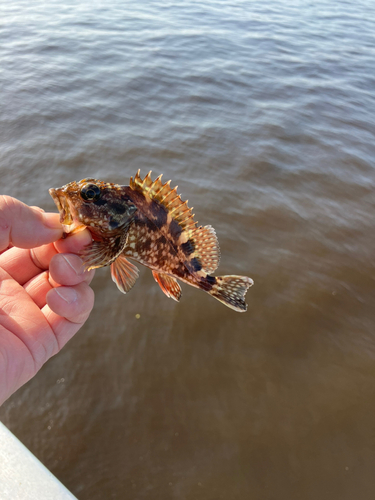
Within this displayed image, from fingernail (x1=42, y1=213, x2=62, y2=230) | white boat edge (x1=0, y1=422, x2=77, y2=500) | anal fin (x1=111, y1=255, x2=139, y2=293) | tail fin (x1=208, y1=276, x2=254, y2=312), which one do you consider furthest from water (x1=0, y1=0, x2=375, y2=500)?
fingernail (x1=42, y1=213, x2=62, y2=230)

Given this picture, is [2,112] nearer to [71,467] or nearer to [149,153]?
[149,153]

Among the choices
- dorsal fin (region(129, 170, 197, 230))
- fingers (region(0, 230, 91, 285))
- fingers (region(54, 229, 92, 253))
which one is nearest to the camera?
fingers (region(54, 229, 92, 253))

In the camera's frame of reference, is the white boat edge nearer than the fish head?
Yes

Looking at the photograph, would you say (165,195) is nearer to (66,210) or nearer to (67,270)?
(66,210)

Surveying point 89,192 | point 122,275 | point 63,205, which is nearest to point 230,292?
point 122,275

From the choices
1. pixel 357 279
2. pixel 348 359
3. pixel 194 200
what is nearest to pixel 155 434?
pixel 348 359

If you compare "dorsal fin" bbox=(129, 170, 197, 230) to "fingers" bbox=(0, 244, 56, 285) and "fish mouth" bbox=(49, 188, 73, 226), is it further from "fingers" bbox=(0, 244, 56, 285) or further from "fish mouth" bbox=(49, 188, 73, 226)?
"fingers" bbox=(0, 244, 56, 285)

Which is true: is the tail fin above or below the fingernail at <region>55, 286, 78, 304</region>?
below

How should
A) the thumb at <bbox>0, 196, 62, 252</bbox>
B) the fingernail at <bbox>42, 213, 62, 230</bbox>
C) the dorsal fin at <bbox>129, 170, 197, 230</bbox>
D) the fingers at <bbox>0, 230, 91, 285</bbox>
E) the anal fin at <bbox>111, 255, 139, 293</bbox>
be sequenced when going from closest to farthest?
the thumb at <bbox>0, 196, 62, 252</bbox> → the fingernail at <bbox>42, 213, 62, 230</bbox> → the dorsal fin at <bbox>129, 170, 197, 230</bbox> → the anal fin at <bbox>111, 255, 139, 293</bbox> → the fingers at <bbox>0, 230, 91, 285</bbox>
